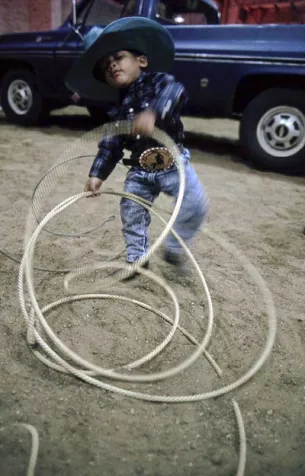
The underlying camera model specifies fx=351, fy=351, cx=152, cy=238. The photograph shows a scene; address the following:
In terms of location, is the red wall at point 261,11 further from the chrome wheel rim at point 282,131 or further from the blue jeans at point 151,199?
the blue jeans at point 151,199

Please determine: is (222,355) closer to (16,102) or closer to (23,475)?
(23,475)

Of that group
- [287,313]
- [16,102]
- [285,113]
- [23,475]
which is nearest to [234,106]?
[285,113]

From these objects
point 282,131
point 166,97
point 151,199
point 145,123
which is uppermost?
point 166,97

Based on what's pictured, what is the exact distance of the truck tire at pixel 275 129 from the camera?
3.84m

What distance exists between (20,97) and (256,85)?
12.2 ft

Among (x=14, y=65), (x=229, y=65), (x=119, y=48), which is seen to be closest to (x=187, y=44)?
(x=229, y=65)

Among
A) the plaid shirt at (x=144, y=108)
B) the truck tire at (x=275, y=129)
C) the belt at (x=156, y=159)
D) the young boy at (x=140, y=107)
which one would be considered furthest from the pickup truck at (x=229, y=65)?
the belt at (x=156, y=159)

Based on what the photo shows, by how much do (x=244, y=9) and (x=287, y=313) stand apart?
50.1 feet

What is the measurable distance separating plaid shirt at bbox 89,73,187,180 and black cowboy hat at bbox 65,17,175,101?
6.6 inches

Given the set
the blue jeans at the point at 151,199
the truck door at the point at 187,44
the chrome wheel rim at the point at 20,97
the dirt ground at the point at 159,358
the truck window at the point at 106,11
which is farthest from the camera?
the chrome wheel rim at the point at 20,97

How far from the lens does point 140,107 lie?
1745mm

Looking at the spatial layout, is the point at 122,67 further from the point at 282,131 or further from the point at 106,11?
the point at 106,11

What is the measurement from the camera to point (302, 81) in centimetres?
387

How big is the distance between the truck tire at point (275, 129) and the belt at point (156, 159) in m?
2.65
